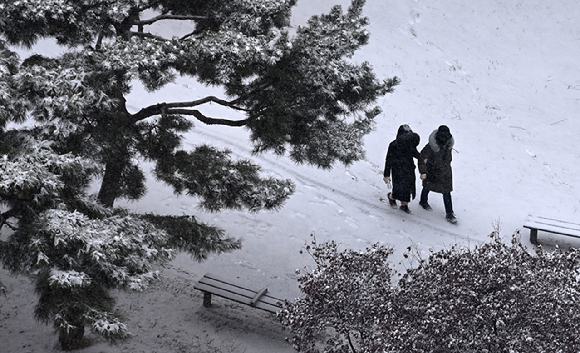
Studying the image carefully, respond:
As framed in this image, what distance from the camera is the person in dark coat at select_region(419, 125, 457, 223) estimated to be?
40.2 ft

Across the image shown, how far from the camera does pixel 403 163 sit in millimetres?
12367

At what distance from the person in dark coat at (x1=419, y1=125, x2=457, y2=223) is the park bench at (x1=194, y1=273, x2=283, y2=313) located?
434cm

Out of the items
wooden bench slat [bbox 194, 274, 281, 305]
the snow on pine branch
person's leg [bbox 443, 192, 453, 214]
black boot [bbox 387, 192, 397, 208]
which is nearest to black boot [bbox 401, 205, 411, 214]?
black boot [bbox 387, 192, 397, 208]

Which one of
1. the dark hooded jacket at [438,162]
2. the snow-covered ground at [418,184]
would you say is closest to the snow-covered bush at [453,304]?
the snow-covered ground at [418,184]

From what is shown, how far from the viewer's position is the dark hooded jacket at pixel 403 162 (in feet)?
40.1

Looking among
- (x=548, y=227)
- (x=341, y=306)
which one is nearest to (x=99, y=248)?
(x=341, y=306)

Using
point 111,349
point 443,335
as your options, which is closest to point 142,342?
point 111,349

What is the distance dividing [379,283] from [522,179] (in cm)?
914

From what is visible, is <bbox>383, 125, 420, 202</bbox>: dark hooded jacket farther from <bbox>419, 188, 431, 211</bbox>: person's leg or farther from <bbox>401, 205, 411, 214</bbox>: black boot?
<bbox>419, 188, 431, 211</bbox>: person's leg

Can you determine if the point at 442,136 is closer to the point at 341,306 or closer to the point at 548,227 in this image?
the point at 548,227

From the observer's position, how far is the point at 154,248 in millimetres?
6938

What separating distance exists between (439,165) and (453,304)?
6151 millimetres

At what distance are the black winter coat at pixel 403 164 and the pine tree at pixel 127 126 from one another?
8.14 feet

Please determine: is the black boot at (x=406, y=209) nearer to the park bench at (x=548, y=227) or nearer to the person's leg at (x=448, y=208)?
the person's leg at (x=448, y=208)
